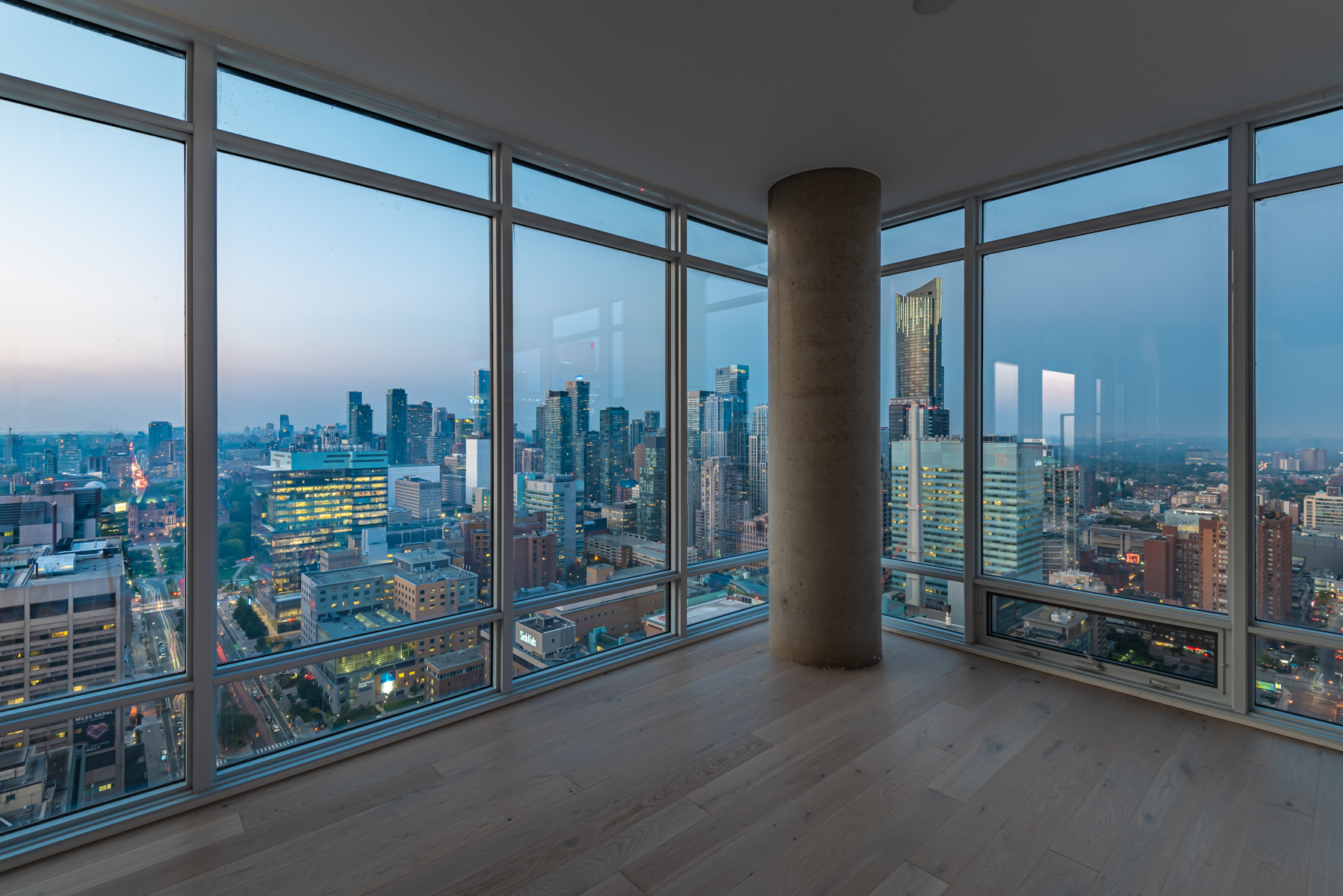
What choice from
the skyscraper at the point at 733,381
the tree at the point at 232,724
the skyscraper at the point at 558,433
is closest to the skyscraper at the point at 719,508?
the skyscraper at the point at 733,381

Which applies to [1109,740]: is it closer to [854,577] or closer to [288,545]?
[854,577]

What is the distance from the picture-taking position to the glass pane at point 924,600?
4.55 m

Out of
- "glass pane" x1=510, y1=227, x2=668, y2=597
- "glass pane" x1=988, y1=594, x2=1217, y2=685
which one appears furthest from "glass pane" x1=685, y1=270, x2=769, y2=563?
"glass pane" x1=988, y1=594, x2=1217, y2=685

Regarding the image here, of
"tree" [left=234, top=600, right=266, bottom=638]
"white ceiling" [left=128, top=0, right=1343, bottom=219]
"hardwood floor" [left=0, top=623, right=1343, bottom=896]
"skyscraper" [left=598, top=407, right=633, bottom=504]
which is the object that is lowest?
"hardwood floor" [left=0, top=623, right=1343, bottom=896]

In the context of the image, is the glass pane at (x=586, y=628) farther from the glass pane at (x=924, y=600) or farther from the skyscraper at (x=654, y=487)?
the glass pane at (x=924, y=600)

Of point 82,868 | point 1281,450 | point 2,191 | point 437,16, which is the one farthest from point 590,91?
point 1281,450

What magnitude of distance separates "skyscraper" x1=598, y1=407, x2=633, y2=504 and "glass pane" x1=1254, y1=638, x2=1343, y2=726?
3.94 meters

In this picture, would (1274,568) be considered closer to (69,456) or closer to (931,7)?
(931,7)

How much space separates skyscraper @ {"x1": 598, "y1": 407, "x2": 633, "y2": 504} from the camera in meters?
4.19

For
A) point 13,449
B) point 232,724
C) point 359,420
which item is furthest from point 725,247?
point 232,724

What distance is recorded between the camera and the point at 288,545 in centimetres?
296

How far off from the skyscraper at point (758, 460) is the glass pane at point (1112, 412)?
5.65 ft

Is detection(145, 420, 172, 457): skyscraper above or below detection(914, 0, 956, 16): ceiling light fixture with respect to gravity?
below

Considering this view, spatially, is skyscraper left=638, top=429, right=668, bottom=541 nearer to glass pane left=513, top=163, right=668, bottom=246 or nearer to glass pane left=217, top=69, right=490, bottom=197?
glass pane left=513, top=163, right=668, bottom=246
